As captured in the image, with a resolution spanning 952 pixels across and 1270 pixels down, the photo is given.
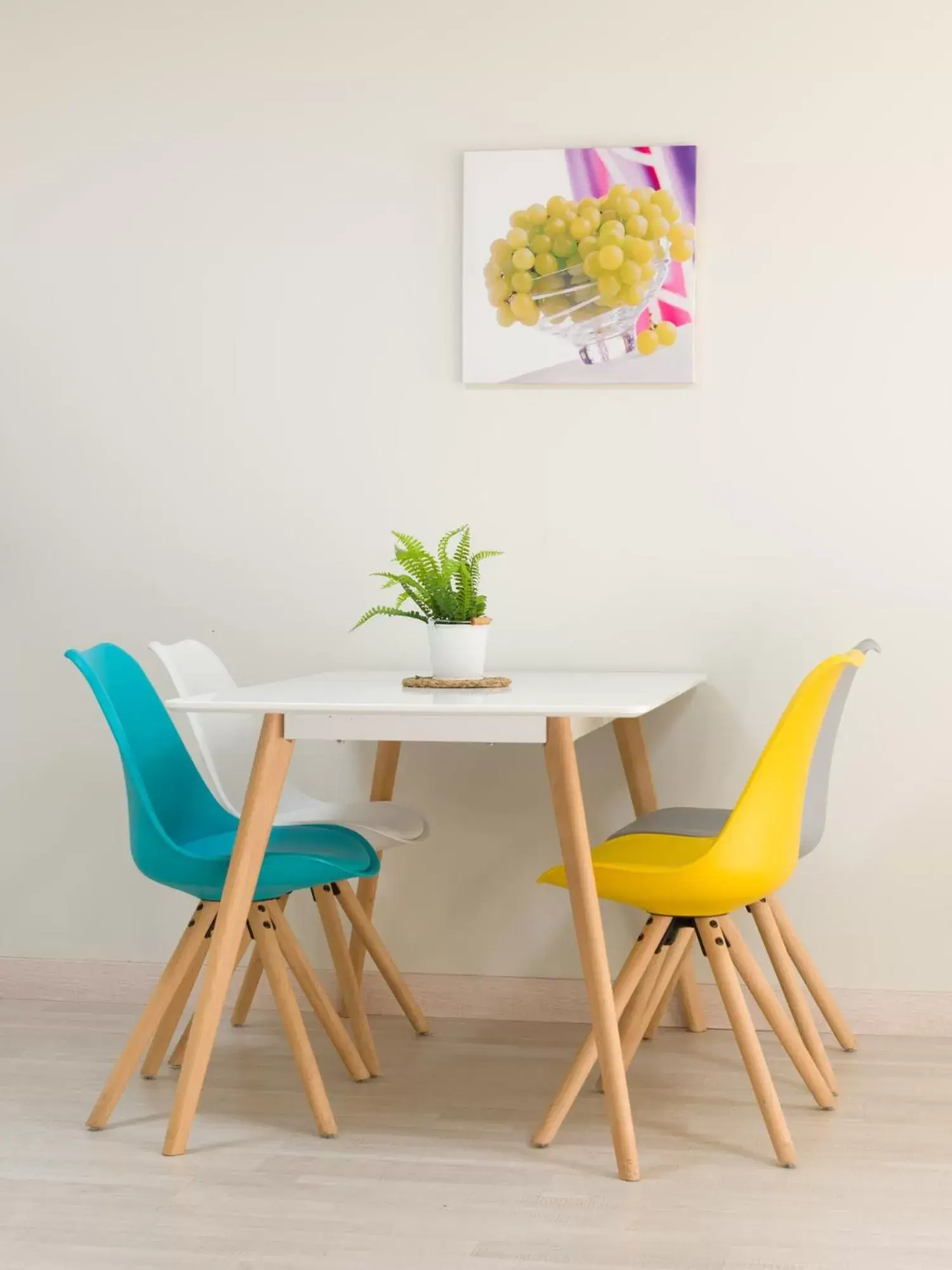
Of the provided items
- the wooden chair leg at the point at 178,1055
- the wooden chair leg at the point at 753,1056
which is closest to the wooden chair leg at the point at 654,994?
the wooden chair leg at the point at 753,1056

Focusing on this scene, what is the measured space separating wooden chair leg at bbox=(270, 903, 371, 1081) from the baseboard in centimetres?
55

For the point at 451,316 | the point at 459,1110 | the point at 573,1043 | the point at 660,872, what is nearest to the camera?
the point at 660,872

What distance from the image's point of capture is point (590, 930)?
2248 mm

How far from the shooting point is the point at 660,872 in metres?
2.31

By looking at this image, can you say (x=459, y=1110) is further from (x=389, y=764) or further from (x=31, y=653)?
(x=31, y=653)

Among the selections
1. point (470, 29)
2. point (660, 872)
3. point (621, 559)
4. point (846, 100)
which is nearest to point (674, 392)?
point (621, 559)

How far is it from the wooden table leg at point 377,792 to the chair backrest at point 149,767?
350mm

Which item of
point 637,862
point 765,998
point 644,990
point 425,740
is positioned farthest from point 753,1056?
point 425,740

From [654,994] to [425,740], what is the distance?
70 centimetres

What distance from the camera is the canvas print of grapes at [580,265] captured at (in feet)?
10.1

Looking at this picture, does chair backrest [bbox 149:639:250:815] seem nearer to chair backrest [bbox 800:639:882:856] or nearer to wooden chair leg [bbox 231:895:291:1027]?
wooden chair leg [bbox 231:895:291:1027]

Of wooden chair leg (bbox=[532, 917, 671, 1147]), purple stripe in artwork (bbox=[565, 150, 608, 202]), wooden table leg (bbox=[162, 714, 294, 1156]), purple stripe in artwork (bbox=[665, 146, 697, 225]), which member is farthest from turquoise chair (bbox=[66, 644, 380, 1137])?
purple stripe in artwork (bbox=[665, 146, 697, 225])

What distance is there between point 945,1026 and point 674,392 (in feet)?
4.72

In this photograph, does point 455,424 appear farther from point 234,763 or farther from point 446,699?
point 446,699
